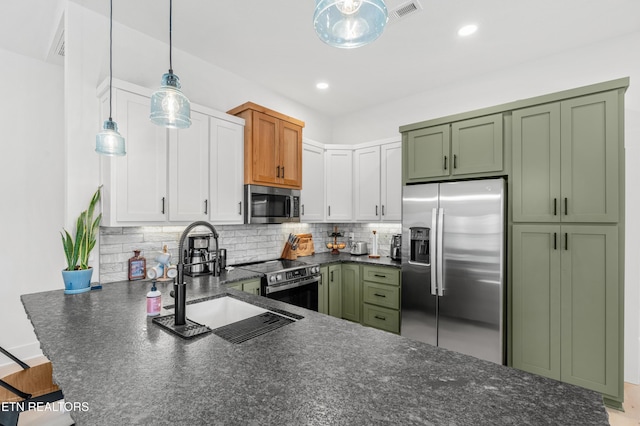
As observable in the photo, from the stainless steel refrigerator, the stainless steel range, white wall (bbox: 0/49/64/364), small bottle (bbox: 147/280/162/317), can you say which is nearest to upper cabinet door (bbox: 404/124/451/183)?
the stainless steel refrigerator

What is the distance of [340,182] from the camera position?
412 centimetres

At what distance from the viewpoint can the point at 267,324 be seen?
1414 mm

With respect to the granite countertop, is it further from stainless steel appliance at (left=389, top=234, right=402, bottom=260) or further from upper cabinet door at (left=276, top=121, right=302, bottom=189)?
stainless steel appliance at (left=389, top=234, right=402, bottom=260)

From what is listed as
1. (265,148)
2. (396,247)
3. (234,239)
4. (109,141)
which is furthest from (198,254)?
(396,247)

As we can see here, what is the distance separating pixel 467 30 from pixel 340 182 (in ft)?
7.14

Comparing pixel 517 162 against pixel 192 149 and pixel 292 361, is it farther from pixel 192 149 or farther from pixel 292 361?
pixel 192 149

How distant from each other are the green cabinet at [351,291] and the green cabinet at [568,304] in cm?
160

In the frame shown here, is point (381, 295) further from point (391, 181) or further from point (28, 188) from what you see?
point (28, 188)

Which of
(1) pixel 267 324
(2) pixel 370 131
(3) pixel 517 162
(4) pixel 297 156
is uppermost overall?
(2) pixel 370 131

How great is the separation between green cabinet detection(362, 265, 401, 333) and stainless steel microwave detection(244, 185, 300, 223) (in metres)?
1.11

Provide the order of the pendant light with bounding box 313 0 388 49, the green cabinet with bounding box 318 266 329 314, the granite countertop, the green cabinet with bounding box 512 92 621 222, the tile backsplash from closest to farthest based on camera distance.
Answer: the granite countertop, the pendant light with bounding box 313 0 388 49, the green cabinet with bounding box 512 92 621 222, the tile backsplash, the green cabinet with bounding box 318 266 329 314

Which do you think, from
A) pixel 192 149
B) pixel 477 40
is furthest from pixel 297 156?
pixel 477 40

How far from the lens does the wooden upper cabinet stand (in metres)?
3.01

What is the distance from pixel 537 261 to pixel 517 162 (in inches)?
33.6
